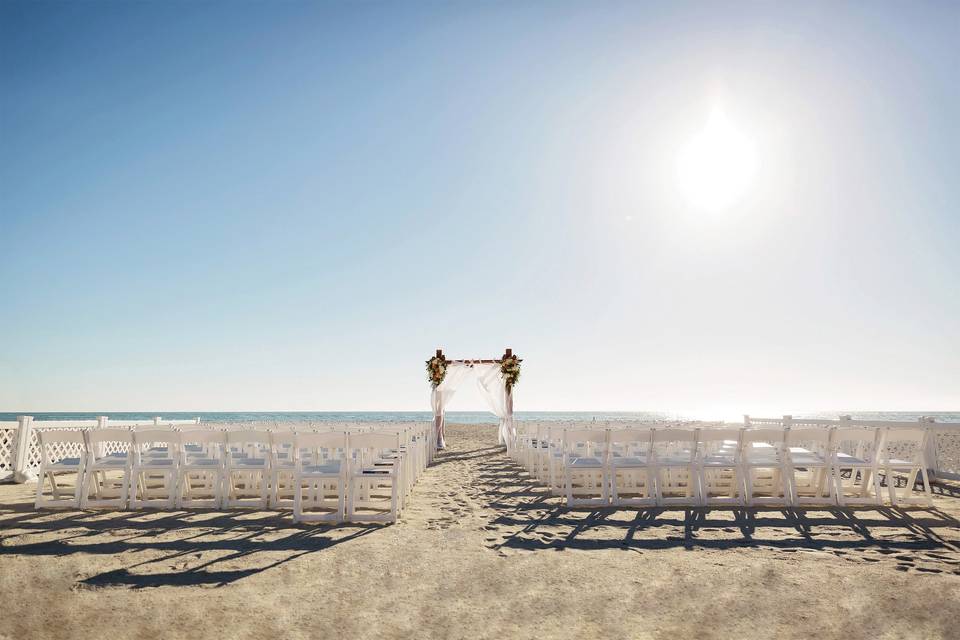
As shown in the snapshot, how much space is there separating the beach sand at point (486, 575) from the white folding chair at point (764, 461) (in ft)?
1.69

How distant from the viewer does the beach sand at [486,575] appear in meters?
3.33

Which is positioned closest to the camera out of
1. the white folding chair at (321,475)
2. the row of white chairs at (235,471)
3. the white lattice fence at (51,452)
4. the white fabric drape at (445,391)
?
the white folding chair at (321,475)

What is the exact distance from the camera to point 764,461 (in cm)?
711

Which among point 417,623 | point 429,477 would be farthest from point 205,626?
point 429,477

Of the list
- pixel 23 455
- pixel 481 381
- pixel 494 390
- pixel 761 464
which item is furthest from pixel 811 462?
pixel 23 455

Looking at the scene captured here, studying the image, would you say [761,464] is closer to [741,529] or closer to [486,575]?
[741,529]

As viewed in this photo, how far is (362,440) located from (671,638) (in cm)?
387

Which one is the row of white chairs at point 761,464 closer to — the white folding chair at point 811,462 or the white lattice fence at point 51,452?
the white folding chair at point 811,462

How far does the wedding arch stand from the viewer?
16.7 metres

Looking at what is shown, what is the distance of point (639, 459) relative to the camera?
717 cm

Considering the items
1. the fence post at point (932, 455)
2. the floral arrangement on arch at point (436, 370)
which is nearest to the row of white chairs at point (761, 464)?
the fence post at point (932, 455)

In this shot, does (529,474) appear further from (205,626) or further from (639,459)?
(205,626)

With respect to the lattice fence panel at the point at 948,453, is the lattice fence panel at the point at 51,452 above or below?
above

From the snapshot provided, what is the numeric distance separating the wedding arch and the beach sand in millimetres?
10136
